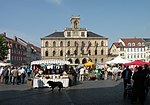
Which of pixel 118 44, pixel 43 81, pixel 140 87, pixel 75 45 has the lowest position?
pixel 43 81

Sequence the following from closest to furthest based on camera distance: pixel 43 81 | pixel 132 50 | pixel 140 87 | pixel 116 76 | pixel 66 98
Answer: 1. pixel 140 87
2. pixel 66 98
3. pixel 43 81
4. pixel 116 76
5. pixel 132 50

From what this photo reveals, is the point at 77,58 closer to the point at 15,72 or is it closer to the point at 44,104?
the point at 15,72

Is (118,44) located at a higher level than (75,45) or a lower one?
higher

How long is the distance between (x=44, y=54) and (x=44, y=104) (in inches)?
3237

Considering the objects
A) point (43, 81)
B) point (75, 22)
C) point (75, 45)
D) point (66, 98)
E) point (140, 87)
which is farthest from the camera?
point (75, 22)

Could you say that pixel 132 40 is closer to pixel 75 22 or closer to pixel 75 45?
pixel 75 22

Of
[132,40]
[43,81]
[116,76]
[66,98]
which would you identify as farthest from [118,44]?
[66,98]

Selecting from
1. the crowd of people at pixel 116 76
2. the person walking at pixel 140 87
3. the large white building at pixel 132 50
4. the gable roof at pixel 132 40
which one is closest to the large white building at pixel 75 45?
the large white building at pixel 132 50

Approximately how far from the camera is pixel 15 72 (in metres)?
24.7

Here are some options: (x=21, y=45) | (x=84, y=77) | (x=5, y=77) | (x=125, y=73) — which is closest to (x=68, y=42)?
(x=21, y=45)

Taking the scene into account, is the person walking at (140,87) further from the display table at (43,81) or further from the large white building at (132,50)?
the large white building at (132,50)

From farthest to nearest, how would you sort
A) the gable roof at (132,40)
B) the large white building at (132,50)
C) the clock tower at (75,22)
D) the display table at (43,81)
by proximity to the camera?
the gable roof at (132,40) → the large white building at (132,50) → the clock tower at (75,22) → the display table at (43,81)

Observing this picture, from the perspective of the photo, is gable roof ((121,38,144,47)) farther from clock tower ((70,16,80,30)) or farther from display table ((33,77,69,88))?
display table ((33,77,69,88))

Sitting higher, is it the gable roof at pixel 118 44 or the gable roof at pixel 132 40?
the gable roof at pixel 132 40
